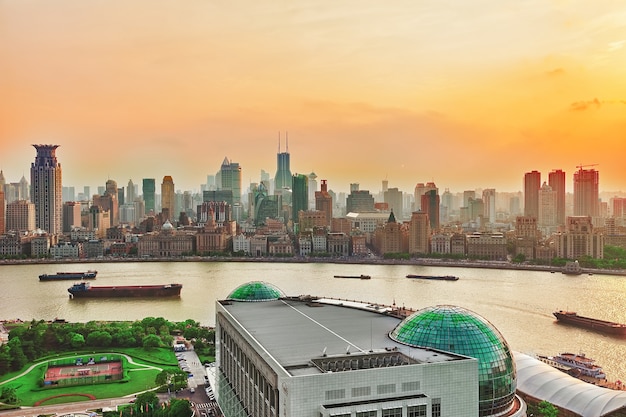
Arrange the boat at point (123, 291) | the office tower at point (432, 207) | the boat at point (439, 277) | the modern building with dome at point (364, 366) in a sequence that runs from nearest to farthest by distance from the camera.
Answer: the modern building with dome at point (364, 366) → the boat at point (123, 291) → the boat at point (439, 277) → the office tower at point (432, 207)

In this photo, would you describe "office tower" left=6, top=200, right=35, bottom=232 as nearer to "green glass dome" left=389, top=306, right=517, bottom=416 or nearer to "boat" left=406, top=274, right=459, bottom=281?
"boat" left=406, top=274, right=459, bottom=281

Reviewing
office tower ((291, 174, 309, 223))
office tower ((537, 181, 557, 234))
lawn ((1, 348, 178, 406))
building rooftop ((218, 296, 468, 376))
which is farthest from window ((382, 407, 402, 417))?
office tower ((537, 181, 557, 234))

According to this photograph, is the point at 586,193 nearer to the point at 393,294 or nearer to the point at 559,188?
the point at 559,188

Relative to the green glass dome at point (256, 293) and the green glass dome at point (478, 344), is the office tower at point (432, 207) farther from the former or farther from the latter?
the green glass dome at point (478, 344)

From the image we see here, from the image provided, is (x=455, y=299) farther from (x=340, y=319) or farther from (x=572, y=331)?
A: (x=340, y=319)

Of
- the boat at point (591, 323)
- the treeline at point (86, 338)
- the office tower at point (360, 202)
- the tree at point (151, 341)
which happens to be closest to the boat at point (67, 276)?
the treeline at point (86, 338)

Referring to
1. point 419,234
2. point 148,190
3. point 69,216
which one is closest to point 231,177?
point 148,190

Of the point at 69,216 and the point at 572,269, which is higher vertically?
the point at 69,216
